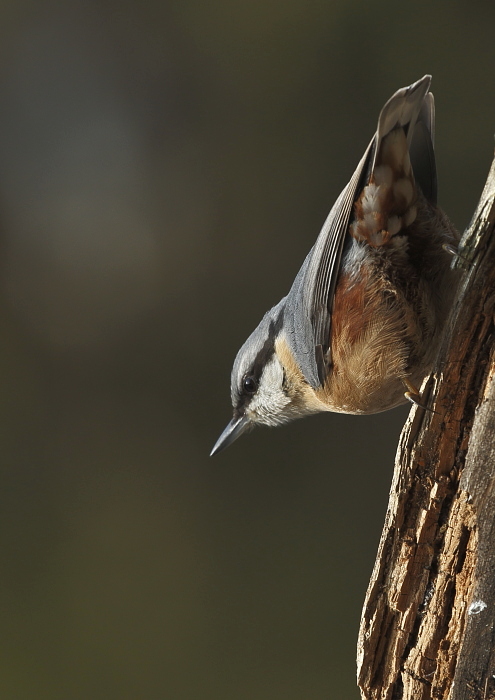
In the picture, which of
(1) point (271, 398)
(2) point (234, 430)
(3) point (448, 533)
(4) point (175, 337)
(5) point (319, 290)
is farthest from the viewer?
(4) point (175, 337)

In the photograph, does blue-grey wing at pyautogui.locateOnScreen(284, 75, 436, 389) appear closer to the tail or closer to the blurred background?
the tail

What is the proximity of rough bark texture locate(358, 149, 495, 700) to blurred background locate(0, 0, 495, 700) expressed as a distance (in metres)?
1.70

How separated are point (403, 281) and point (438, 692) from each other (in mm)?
765

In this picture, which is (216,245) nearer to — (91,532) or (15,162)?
(15,162)

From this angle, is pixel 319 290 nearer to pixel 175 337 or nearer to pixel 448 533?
pixel 448 533

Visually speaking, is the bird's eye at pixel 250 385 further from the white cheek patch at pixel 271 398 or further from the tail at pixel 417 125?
the tail at pixel 417 125

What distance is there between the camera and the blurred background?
2658 mm

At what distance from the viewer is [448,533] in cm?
109

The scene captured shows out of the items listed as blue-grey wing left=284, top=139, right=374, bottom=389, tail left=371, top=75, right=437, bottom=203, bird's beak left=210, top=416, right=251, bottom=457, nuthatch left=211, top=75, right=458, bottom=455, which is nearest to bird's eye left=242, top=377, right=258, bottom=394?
bird's beak left=210, top=416, right=251, bottom=457

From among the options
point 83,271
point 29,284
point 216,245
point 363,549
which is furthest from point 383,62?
point 363,549

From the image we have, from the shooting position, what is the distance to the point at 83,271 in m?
2.88

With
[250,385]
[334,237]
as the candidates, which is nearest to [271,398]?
[250,385]

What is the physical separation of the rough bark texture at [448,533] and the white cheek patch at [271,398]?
0.60 meters

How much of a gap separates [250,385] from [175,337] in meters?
1.13
